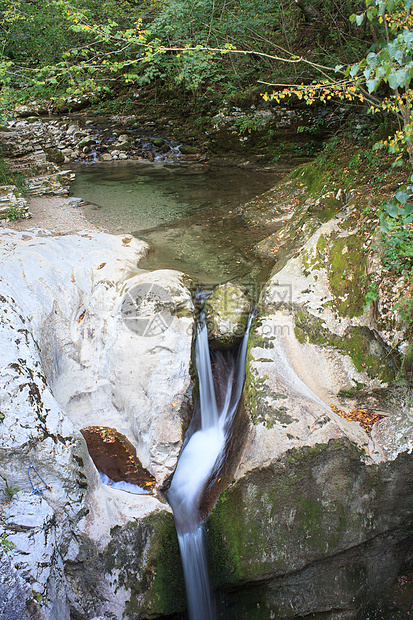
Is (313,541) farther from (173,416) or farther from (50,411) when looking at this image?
(50,411)

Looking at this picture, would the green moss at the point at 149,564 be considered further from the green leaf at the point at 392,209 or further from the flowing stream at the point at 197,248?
the green leaf at the point at 392,209

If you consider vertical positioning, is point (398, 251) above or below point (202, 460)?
above

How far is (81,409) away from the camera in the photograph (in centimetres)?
506

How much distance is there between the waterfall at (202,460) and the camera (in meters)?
4.11

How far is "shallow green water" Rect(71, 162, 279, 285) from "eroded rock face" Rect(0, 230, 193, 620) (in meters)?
1.25

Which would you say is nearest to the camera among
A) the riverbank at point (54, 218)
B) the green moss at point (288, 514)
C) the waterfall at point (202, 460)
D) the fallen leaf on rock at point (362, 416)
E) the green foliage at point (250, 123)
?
the green moss at point (288, 514)

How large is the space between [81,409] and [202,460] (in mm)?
1624

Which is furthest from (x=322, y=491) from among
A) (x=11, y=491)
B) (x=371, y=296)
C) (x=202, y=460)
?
(x=11, y=491)

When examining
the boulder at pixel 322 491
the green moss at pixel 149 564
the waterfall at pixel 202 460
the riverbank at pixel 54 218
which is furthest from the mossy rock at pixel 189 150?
the green moss at pixel 149 564

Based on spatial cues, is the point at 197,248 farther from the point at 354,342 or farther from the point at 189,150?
the point at 189,150

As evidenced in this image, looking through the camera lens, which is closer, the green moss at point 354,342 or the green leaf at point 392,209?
the green leaf at point 392,209

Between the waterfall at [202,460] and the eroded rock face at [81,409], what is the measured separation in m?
0.26

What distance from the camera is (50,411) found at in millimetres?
3891

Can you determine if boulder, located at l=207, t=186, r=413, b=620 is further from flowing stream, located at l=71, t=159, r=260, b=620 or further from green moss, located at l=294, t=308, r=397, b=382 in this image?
flowing stream, located at l=71, t=159, r=260, b=620
